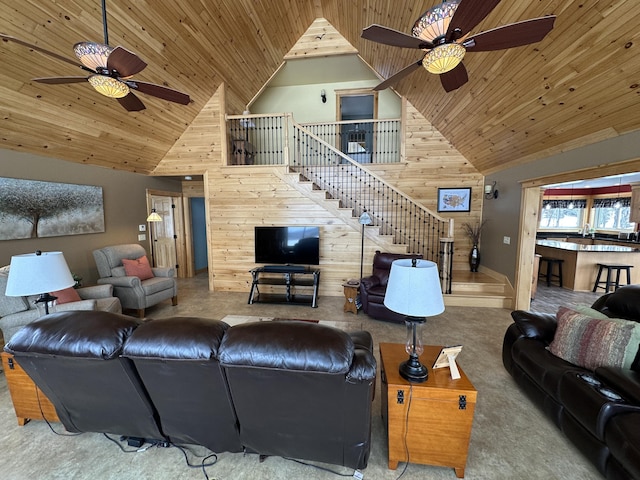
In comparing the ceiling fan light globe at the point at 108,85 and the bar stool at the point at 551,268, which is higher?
the ceiling fan light globe at the point at 108,85

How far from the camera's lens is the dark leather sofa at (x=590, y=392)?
141cm

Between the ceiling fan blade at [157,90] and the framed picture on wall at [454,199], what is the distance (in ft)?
16.4

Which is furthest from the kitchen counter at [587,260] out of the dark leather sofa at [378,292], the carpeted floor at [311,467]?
the carpeted floor at [311,467]

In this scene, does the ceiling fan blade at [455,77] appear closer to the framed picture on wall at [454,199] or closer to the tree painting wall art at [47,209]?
the framed picture on wall at [454,199]

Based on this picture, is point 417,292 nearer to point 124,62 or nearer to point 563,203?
point 124,62

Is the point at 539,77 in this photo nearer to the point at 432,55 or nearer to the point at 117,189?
the point at 432,55

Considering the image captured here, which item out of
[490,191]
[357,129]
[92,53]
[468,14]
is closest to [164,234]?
[92,53]

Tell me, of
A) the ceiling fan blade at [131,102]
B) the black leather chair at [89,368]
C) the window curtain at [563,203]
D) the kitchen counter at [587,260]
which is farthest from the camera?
the window curtain at [563,203]

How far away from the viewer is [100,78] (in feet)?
6.89

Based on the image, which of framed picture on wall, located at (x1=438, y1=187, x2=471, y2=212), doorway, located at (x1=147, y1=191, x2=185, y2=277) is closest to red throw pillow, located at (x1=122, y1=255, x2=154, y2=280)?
doorway, located at (x1=147, y1=191, x2=185, y2=277)

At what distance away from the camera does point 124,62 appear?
200 cm

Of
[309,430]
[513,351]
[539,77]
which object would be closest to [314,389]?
[309,430]

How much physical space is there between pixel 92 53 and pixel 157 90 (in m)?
0.62

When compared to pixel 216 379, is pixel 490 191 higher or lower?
higher
